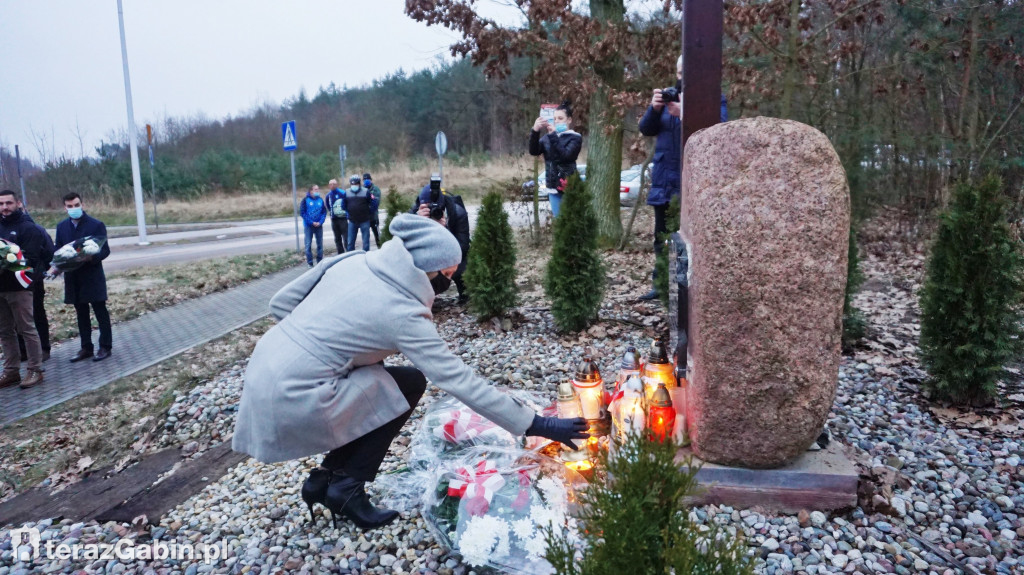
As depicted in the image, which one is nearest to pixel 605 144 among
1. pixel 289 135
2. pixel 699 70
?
pixel 289 135

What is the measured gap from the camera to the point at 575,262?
20.1 ft

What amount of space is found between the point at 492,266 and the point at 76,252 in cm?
435

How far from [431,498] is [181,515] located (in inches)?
57.7

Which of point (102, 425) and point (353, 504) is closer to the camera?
point (353, 504)

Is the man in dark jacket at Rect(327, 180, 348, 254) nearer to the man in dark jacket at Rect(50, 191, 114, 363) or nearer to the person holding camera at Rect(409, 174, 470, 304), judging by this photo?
the person holding camera at Rect(409, 174, 470, 304)

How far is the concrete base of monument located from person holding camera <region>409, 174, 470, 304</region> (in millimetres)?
4769

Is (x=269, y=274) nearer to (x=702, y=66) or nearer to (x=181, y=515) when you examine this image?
(x=181, y=515)

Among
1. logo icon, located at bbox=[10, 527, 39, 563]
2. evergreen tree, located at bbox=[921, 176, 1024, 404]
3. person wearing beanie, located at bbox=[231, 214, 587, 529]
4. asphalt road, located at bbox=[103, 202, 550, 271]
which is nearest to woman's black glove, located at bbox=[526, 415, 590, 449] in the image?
person wearing beanie, located at bbox=[231, 214, 587, 529]

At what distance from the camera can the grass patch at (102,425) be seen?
4.86 metres

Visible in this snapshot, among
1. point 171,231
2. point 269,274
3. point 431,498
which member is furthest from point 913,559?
point 171,231

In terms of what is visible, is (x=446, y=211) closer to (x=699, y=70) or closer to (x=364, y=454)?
(x=699, y=70)

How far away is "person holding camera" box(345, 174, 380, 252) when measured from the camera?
1353cm

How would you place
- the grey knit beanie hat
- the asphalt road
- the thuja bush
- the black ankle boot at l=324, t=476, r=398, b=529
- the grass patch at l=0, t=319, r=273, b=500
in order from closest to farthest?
1. the thuja bush
2. the grey knit beanie hat
3. the black ankle boot at l=324, t=476, r=398, b=529
4. the grass patch at l=0, t=319, r=273, b=500
5. the asphalt road

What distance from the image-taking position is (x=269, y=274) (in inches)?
522
